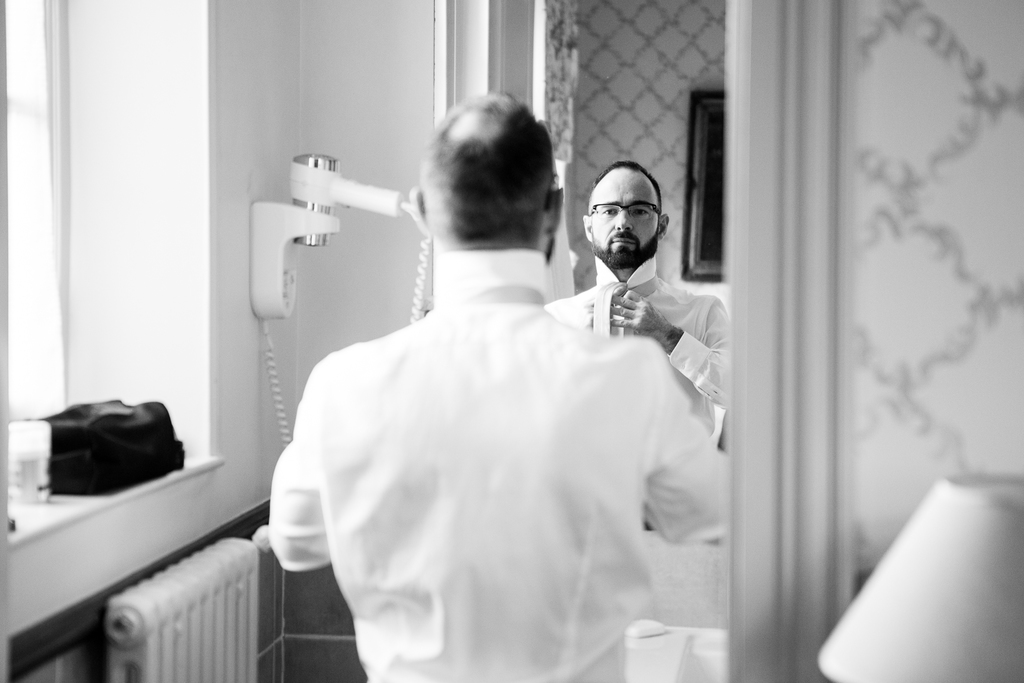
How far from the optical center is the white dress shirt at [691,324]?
6.51ft

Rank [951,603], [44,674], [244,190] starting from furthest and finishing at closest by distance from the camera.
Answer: [244,190], [44,674], [951,603]

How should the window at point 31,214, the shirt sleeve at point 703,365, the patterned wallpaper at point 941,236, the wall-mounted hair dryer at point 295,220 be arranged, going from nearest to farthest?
the patterned wallpaper at point 941,236, the window at point 31,214, the wall-mounted hair dryer at point 295,220, the shirt sleeve at point 703,365

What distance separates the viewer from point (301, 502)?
1063 millimetres

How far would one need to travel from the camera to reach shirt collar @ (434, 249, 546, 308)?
102 centimetres

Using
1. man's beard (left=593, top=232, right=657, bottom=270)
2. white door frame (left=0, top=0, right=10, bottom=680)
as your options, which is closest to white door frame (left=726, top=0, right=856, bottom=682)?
white door frame (left=0, top=0, right=10, bottom=680)

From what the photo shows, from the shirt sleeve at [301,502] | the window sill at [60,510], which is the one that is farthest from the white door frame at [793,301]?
the window sill at [60,510]

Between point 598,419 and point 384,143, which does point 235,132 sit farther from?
point 598,419

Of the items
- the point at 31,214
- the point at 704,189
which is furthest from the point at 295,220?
the point at 704,189

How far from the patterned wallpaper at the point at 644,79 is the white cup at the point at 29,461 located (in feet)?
5.46

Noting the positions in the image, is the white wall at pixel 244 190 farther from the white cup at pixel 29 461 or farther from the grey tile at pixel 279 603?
the white cup at pixel 29 461

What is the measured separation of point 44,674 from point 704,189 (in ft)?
6.63

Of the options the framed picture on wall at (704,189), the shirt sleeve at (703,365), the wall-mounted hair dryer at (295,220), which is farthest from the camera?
the framed picture on wall at (704,189)

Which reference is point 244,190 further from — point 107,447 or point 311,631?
point 311,631

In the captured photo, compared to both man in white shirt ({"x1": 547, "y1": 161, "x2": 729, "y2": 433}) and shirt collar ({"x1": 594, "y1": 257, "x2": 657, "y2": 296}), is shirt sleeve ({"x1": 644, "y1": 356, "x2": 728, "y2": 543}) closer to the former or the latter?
man in white shirt ({"x1": 547, "y1": 161, "x2": 729, "y2": 433})
